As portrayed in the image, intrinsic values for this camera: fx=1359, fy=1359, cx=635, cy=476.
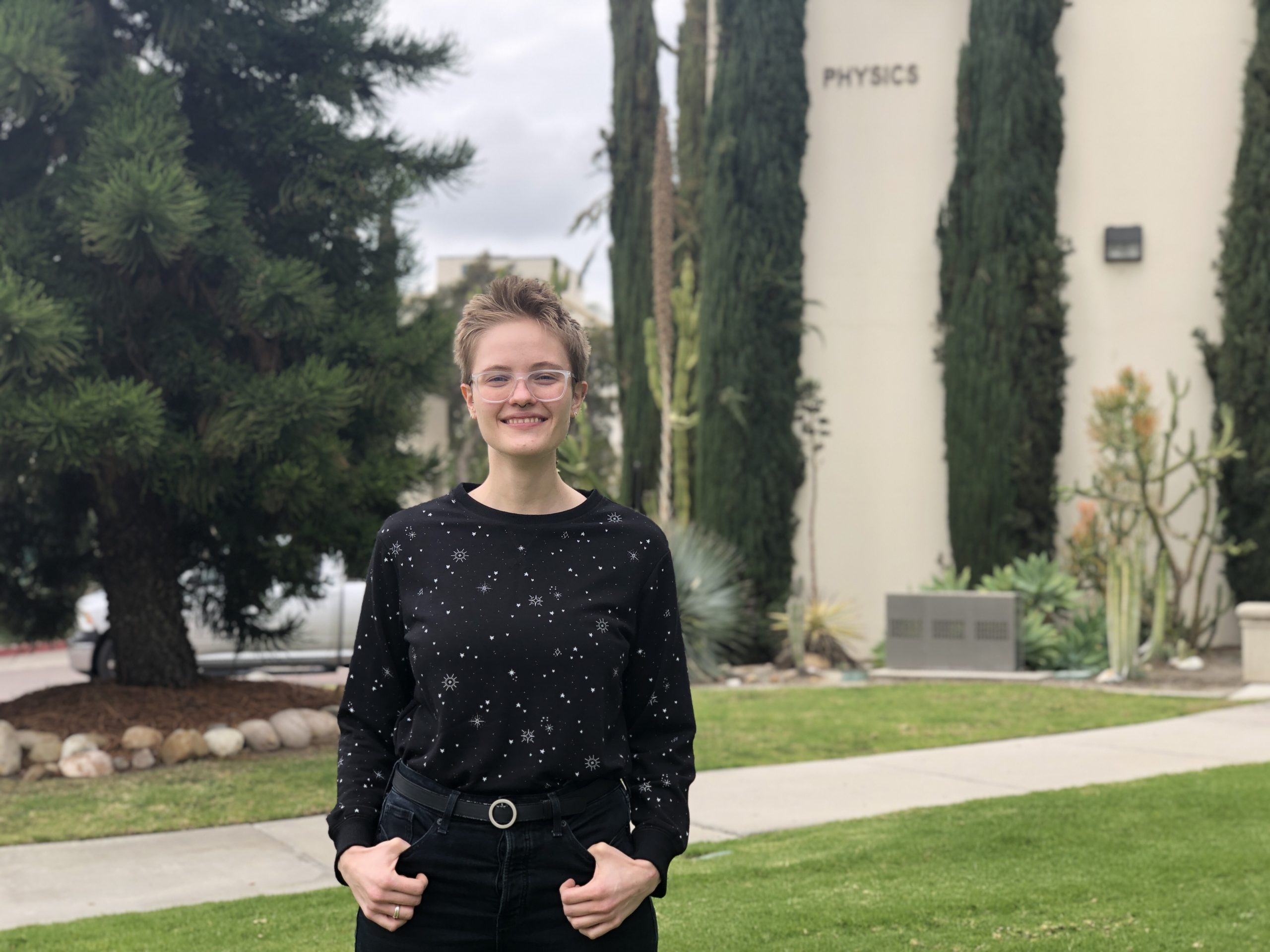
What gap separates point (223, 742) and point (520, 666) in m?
7.25

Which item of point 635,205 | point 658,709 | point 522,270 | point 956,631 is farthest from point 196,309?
point 522,270

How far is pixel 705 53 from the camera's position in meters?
18.6

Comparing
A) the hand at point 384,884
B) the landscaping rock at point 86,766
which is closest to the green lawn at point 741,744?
the landscaping rock at point 86,766

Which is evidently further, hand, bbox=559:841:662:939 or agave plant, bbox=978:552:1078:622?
agave plant, bbox=978:552:1078:622

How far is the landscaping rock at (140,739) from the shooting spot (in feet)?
28.3

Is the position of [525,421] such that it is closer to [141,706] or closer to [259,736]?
[259,736]

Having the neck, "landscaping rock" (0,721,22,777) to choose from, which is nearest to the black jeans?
the neck

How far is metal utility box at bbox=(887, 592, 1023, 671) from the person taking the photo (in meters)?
14.2

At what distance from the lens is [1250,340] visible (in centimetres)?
1528

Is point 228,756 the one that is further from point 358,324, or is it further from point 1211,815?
point 1211,815

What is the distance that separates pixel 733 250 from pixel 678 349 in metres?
2.13

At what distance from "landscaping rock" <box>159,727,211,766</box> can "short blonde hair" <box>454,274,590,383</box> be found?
7.07m

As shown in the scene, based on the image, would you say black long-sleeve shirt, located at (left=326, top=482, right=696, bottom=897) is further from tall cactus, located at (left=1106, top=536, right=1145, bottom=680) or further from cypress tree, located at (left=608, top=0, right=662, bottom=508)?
cypress tree, located at (left=608, top=0, right=662, bottom=508)

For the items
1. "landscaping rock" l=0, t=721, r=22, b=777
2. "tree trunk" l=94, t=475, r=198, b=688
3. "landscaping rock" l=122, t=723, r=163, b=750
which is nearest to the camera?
"landscaping rock" l=0, t=721, r=22, b=777
